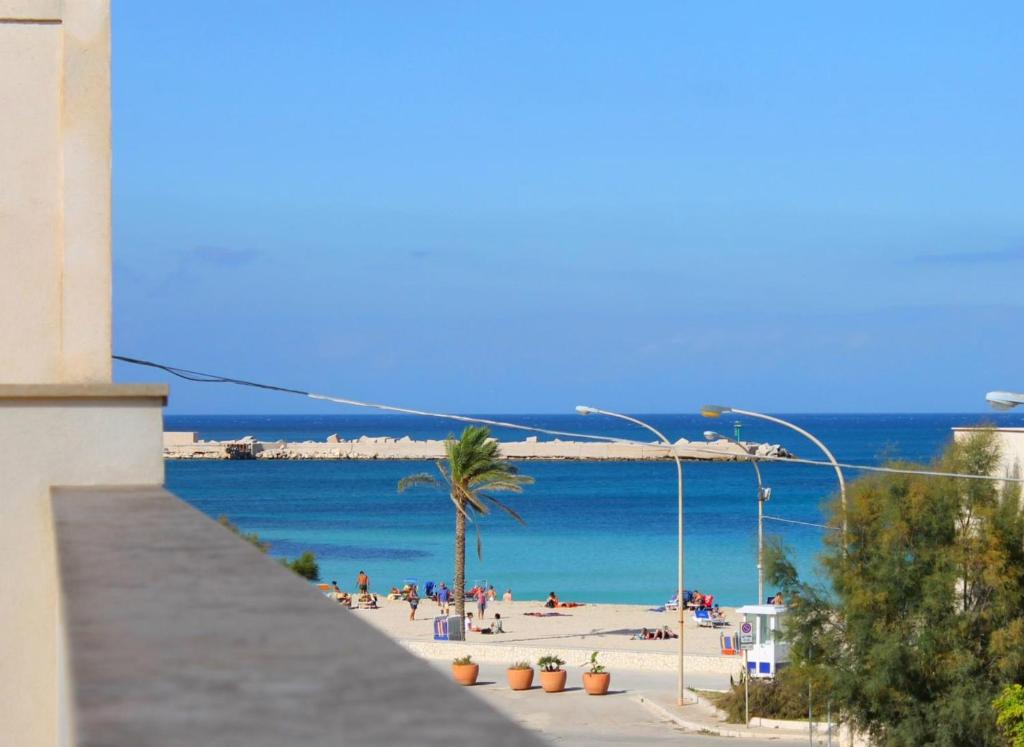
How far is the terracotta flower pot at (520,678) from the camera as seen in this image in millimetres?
32281

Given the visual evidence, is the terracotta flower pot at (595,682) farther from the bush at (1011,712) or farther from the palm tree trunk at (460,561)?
the palm tree trunk at (460,561)

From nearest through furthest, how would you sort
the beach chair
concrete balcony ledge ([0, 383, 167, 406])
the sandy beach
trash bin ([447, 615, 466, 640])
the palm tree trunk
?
concrete balcony ledge ([0, 383, 167, 406])
the sandy beach
trash bin ([447, 615, 466, 640])
the palm tree trunk
the beach chair

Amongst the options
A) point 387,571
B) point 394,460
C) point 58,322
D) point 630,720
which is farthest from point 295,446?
point 58,322

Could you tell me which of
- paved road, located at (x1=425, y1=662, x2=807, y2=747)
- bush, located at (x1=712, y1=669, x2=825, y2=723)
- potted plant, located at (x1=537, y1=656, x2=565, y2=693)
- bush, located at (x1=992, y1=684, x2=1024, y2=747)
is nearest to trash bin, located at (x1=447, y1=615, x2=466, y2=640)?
paved road, located at (x1=425, y1=662, x2=807, y2=747)

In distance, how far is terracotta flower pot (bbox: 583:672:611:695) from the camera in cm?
3112

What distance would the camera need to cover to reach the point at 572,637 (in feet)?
154

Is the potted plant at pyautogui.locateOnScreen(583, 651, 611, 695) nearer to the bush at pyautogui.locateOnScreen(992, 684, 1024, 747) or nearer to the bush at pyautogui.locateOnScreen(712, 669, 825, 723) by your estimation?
the bush at pyautogui.locateOnScreen(712, 669, 825, 723)

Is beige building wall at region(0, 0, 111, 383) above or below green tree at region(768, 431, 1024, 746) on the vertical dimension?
above

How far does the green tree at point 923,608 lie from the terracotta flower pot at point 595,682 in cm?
691

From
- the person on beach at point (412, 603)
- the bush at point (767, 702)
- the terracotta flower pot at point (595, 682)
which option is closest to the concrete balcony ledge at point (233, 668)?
the bush at point (767, 702)

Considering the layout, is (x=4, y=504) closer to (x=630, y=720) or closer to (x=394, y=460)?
(x=630, y=720)

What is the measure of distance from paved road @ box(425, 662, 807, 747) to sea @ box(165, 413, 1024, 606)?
437 centimetres

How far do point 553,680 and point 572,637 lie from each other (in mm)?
15502

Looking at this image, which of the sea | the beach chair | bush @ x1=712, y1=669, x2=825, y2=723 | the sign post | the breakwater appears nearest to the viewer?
the sign post
